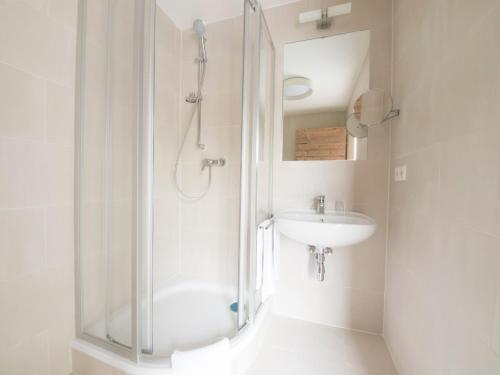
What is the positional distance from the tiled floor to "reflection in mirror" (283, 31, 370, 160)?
117cm

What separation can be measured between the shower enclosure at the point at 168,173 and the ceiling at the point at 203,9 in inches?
0.7

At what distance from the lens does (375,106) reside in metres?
1.20

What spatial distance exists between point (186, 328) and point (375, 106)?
5.76 ft

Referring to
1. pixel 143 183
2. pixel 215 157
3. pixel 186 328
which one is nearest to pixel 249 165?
pixel 143 183

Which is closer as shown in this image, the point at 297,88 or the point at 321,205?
the point at 321,205

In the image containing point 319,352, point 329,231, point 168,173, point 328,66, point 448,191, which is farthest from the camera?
point 168,173

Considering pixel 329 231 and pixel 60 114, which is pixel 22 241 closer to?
pixel 60 114

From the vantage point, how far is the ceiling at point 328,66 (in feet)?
4.42

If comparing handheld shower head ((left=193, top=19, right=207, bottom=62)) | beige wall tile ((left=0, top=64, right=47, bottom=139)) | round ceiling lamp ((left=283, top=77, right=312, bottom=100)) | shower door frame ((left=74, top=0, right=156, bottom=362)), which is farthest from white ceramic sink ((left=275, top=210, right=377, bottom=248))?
handheld shower head ((left=193, top=19, right=207, bottom=62))

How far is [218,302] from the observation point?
4.68 ft

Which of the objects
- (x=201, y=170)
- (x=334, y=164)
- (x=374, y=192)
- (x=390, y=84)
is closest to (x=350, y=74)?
(x=390, y=84)

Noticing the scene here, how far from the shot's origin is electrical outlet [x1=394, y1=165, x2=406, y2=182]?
3.47ft

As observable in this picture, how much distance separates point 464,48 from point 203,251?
5.62ft

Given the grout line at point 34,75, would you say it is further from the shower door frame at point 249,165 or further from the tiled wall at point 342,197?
the tiled wall at point 342,197
